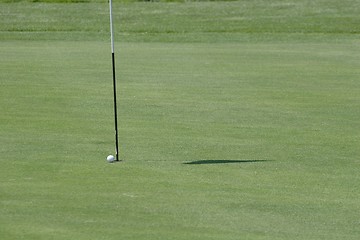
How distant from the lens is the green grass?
9656mm

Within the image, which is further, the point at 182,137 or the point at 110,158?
the point at 182,137

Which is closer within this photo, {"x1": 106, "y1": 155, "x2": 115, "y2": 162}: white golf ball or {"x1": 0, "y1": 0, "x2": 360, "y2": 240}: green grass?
{"x1": 0, "y1": 0, "x2": 360, "y2": 240}: green grass

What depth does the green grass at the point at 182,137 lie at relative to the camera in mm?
9656

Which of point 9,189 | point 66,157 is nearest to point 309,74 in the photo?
point 66,157

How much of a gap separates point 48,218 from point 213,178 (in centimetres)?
274

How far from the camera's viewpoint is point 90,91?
63.8 feet

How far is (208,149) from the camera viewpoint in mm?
13844

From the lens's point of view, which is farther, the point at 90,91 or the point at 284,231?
the point at 90,91

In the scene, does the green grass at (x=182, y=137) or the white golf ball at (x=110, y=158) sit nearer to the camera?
the green grass at (x=182, y=137)

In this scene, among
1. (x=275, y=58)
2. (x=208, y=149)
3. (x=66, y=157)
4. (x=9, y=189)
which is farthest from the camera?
(x=275, y=58)

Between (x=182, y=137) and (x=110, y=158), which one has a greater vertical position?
(x=110, y=158)

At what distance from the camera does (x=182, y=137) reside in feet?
47.9

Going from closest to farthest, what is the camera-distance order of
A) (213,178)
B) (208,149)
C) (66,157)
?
(213,178) → (66,157) → (208,149)

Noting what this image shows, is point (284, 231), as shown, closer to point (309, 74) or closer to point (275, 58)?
point (309, 74)
